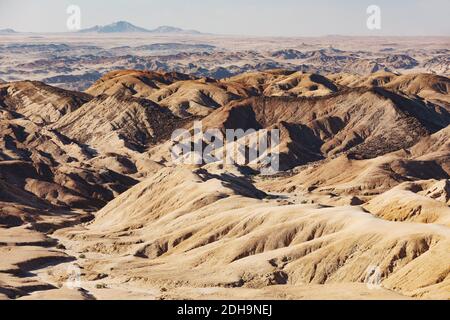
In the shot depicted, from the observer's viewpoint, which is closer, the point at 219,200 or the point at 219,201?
the point at 219,201

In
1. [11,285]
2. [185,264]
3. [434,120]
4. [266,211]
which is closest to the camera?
[11,285]

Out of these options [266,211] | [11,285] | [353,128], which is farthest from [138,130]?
[11,285]

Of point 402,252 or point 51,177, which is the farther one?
point 51,177

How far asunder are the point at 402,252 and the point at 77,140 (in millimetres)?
104231

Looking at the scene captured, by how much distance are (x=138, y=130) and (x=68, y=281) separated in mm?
93654

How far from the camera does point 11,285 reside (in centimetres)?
5472

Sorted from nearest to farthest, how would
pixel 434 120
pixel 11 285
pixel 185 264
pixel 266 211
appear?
pixel 11 285 → pixel 185 264 → pixel 266 211 → pixel 434 120

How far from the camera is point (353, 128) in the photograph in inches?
5728

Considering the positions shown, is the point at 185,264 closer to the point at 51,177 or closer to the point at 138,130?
the point at 51,177
